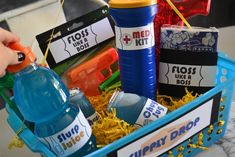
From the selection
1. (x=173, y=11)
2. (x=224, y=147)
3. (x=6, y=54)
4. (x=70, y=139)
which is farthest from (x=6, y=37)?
(x=224, y=147)

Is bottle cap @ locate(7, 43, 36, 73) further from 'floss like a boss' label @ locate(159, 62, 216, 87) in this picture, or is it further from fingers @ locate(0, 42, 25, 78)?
'floss like a boss' label @ locate(159, 62, 216, 87)

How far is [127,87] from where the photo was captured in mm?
633

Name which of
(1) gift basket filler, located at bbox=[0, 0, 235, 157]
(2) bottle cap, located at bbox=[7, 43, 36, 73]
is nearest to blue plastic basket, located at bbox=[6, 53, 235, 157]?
(1) gift basket filler, located at bbox=[0, 0, 235, 157]

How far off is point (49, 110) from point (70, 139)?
5 cm

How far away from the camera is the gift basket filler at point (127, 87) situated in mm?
533

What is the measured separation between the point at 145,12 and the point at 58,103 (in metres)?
0.20

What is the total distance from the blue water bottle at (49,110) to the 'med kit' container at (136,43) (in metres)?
0.13

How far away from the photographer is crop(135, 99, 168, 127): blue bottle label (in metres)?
0.58

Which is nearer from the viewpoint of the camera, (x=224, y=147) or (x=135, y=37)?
(x=135, y=37)

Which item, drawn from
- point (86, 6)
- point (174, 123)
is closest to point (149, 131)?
point (174, 123)

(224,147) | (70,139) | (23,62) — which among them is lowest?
(224,147)

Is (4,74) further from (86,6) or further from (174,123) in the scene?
(86,6)

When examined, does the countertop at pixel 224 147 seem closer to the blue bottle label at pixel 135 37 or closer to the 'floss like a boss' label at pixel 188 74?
the 'floss like a boss' label at pixel 188 74

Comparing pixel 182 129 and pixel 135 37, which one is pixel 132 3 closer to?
pixel 135 37
